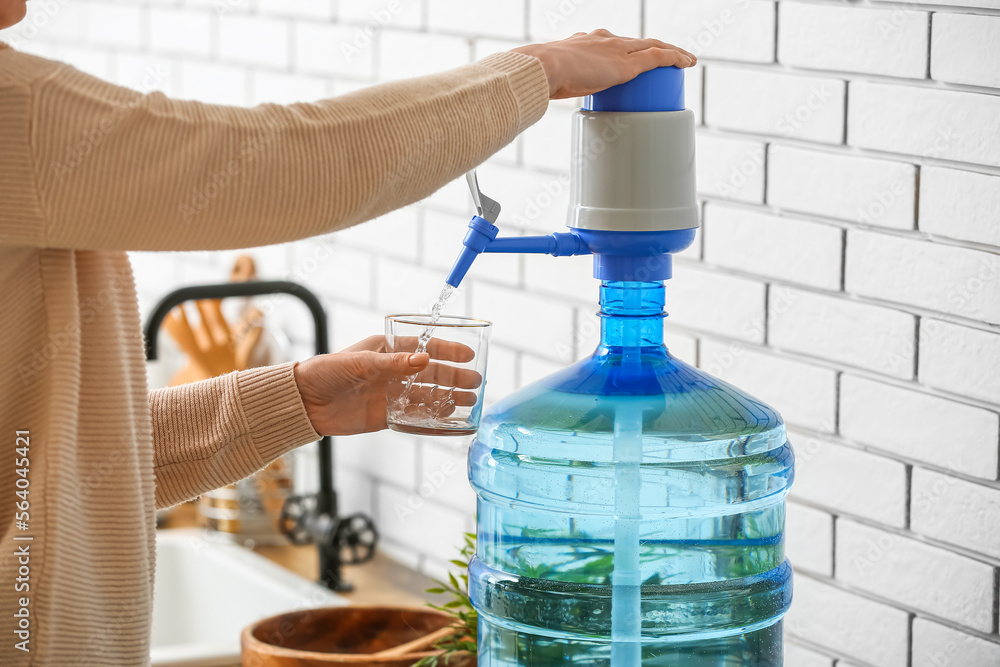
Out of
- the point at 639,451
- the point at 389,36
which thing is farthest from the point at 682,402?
the point at 389,36

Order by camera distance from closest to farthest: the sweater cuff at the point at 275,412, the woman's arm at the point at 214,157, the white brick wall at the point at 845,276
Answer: the woman's arm at the point at 214,157 → the sweater cuff at the point at 275,412 → the white brick wall at the point at 845,276

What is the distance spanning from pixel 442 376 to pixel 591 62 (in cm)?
24

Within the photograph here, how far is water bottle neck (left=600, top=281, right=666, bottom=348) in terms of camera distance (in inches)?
33.3

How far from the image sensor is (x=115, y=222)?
687 mm

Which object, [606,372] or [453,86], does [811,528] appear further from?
[453,86]

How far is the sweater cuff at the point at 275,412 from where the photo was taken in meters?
0.94

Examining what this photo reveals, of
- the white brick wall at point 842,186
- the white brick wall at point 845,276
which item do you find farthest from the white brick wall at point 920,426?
the white brick wall at point 842,186

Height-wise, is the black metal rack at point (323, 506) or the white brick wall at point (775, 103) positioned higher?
the white brick wall at point (775, 103)

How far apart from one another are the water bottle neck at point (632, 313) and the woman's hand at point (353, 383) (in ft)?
A: 0.40

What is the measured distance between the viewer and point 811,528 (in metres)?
1.23

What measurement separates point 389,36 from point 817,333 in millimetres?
863

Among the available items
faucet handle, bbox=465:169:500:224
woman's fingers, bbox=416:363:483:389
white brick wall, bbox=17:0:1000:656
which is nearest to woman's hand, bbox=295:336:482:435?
woman's fingers, bbox=416:363:483:389

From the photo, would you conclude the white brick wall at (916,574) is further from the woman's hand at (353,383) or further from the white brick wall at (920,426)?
the woman's hand at (353,383)

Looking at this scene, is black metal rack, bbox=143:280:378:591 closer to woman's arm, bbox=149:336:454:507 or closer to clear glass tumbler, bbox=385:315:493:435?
woman's arm, bbox=149:336:454:507
